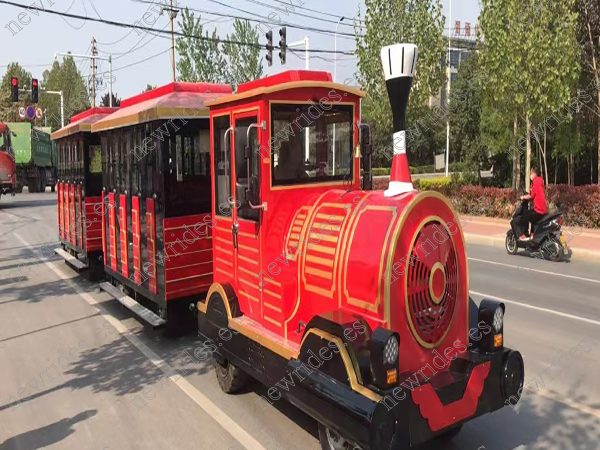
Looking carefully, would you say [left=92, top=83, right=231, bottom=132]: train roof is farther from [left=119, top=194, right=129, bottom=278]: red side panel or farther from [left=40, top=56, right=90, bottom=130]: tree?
[left=40, top=56, right=90, bottom=130]: tree

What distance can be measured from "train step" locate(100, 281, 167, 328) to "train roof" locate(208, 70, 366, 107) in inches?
113

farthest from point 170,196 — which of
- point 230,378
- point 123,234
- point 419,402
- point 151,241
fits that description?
point 419,402

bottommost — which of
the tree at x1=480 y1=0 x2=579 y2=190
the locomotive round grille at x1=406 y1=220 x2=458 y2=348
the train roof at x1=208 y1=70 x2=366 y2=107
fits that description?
the locomotive round grille at x1=406 y1=220 x2=458 y2=348

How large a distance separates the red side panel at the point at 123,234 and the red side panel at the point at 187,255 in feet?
5.02

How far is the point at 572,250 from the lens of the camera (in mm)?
12250

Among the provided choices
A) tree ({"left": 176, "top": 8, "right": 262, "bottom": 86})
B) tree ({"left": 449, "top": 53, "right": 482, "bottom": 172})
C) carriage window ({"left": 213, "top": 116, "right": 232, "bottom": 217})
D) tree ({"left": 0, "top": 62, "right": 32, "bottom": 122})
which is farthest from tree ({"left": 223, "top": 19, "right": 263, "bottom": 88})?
tree ({"left": 0, "top": 62, "right": 32, "bottom": 122})

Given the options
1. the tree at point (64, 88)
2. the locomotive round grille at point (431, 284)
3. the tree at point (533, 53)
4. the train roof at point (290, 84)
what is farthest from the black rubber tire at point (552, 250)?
the tree at point (64, 88)

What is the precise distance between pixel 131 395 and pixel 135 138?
11.0 ft

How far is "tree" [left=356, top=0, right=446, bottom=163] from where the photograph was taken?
1948cm

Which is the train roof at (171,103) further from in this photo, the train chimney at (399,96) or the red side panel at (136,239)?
the train chimney at (399,96)

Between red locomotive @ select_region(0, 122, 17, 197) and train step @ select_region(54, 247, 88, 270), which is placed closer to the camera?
train step @ select_region(54, 247, 88, 270)

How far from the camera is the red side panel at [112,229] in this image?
8.30 meters

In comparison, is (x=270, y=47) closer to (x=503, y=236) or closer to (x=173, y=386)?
(x=503, y=236)

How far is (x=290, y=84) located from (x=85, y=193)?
678cm
